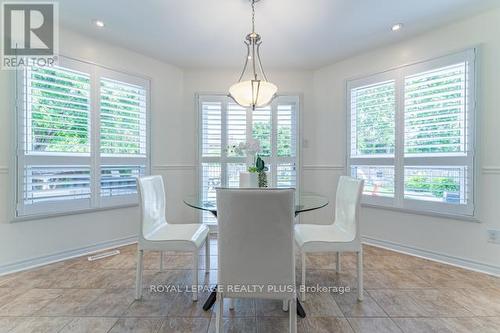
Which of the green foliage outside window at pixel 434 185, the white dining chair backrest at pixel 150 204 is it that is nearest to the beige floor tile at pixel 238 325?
the white dining chair backrest at pixel 150 204

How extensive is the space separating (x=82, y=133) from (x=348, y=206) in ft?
9.66

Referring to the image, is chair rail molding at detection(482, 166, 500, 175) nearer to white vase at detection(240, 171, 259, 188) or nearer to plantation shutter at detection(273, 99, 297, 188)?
plantation shutter at detection(273, 99, 297, 188)

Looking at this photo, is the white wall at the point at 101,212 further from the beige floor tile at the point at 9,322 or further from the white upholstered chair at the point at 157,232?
the white upholstered chair at the point at 157,232

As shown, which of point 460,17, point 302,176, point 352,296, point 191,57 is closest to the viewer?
point 352,296

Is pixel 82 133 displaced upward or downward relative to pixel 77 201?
upward

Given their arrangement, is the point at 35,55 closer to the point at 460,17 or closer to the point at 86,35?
the point at 86,35

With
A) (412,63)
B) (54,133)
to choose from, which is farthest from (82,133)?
(412,63)

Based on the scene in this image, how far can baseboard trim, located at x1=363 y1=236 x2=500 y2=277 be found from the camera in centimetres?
249

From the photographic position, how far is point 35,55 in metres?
2.57

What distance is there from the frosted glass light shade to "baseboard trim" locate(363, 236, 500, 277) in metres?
2.38

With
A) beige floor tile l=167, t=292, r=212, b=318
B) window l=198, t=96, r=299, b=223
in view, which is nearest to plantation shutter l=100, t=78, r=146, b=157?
window l=198, t=96, r=299, b=223

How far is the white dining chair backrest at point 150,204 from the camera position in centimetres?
204

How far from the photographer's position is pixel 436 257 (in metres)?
2.81

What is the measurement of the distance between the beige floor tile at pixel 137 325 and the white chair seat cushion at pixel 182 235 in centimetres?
50
